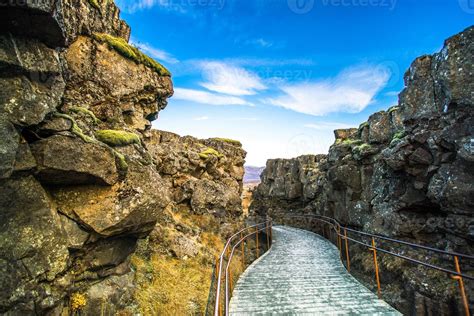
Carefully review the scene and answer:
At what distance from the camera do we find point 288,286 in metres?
6.79

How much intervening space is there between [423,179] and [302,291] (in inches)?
223

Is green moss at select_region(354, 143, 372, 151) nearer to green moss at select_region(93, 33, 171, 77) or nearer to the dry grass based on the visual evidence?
the dry grass

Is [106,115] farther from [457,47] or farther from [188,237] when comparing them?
[457,47]

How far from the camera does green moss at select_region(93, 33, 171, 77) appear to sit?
923 cm

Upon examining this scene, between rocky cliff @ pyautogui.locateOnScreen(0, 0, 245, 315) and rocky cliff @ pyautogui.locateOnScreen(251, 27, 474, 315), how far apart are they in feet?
20.8

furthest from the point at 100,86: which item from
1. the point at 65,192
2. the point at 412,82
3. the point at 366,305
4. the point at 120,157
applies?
the point at 412,82

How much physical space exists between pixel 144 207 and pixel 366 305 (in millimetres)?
5747

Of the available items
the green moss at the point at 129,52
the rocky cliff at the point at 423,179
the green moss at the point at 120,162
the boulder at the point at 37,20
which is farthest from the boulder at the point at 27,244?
the rocky cliff at the point at 423,179

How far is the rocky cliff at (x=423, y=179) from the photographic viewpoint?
6523mm

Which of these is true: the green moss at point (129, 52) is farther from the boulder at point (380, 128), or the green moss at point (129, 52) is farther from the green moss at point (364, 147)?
the boulder at point (380, 128)

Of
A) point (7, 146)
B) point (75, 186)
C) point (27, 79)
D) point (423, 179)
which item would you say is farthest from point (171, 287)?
point (423, 179)

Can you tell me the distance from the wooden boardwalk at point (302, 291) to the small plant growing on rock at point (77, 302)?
318cm

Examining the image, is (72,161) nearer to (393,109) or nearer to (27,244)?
(27,244)

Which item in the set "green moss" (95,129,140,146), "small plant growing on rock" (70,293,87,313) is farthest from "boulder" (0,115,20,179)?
"small plant growing on rock" (70,293,87,313)
